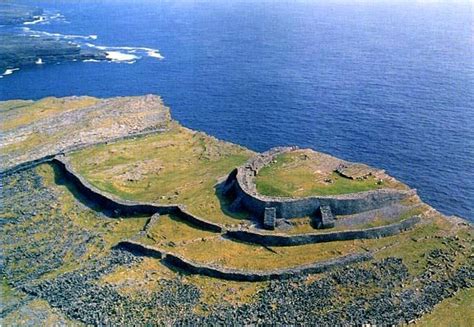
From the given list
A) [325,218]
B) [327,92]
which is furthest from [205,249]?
[327,92]

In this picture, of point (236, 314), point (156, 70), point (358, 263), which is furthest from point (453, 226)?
point (156, 70)

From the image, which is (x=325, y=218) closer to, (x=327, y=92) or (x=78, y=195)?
(x=78, y=195)

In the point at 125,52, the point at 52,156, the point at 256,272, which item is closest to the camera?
the point at 256,272

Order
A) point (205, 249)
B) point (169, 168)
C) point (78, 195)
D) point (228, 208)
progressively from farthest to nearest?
1. point (169, 168)
2. point (78, 195)
3. point (228, 208)
4. point (205, 249)

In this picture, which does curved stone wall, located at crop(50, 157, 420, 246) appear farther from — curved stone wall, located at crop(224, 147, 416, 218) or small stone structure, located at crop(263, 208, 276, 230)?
curved stone wall, located at crop(224, 147, 416, 218)

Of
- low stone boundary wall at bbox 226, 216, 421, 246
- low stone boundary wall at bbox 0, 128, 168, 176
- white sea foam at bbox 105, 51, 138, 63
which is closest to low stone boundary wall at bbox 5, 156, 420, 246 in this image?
low stone boundary wall at bbox 226, 216, 421, 246

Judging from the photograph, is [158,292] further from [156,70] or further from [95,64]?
[95,64]
